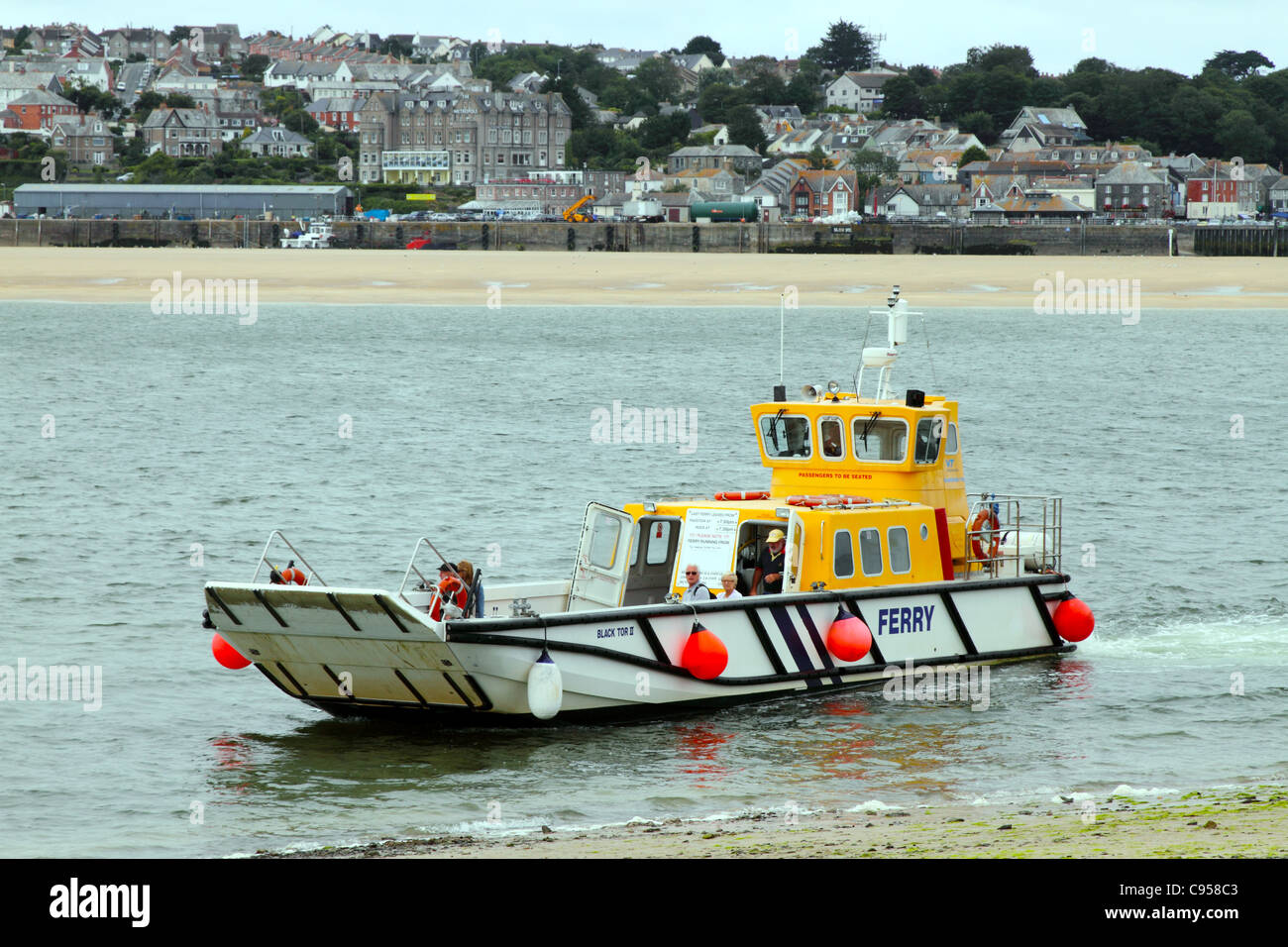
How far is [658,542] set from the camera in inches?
663

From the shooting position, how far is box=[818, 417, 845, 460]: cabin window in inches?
696

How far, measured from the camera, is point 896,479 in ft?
58.0

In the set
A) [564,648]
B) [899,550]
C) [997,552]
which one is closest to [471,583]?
[564,648]

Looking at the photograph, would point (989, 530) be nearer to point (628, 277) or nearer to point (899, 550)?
point (899, 550)

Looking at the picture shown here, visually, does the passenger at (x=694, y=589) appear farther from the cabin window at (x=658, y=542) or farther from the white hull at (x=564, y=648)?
the cabin window at (x=658, y=542)

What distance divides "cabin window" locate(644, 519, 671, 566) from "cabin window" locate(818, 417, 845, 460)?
83.8 inches

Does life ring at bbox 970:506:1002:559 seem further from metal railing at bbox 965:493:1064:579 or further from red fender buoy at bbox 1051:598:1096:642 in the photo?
red fender buoy at bbox 1051:598:1096:642

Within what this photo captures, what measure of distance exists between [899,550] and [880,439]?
1380 mm

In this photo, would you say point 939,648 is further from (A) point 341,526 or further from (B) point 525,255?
(B) point 525,255

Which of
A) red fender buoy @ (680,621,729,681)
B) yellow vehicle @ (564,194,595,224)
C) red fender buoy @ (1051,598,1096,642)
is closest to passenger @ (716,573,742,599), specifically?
red fender buoy @ (680,621,729,681)

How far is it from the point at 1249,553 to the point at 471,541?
12.0m

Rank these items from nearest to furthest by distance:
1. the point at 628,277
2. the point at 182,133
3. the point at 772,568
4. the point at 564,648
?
the point at 564,648
the point at 772,568
the point at 628,277
the point at 182,133

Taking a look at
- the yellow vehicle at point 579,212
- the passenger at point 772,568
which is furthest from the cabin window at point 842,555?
the yellow vehicle at point 579,212
